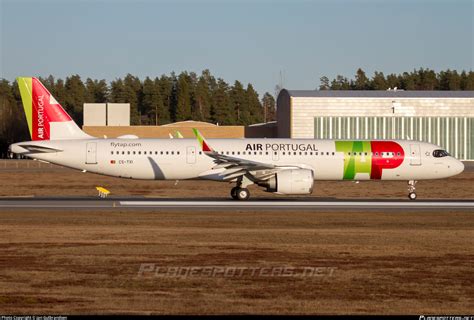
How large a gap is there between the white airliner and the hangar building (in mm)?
30729

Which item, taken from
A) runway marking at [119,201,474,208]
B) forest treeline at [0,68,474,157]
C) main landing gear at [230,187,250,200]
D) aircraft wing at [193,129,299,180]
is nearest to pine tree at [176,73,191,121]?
forest treeline at [0,68,474,157]

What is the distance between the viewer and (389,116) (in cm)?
7419

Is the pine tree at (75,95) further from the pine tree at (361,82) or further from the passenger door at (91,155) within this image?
the passenger door at (91,155)

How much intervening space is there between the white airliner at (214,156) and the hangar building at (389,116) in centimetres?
3073

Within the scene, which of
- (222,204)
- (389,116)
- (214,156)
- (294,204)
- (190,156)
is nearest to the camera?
(222,204)

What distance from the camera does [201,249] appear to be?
22.9m

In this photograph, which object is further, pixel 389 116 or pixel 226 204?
pixel 389 116

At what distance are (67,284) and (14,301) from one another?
1868mm

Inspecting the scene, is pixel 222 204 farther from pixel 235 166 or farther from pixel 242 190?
pixel 235 166

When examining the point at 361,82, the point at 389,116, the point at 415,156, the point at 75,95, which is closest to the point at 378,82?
the point at 361,82

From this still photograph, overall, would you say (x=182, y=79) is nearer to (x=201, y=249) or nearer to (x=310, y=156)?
(x=310, y=156)

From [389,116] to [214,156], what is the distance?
125ft

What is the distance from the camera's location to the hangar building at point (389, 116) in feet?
Answer: 242

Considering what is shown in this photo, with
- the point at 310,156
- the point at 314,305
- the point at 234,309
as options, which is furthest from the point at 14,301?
the point at 310,156
